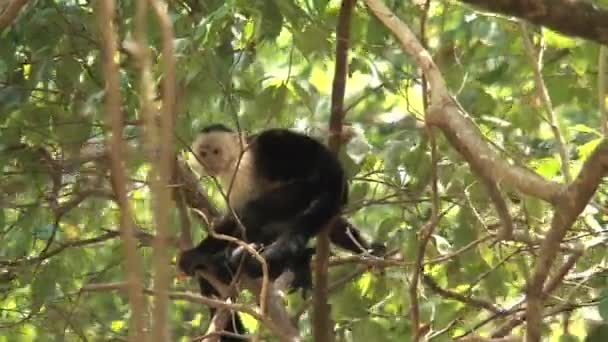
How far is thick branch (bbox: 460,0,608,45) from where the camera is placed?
1103 mm

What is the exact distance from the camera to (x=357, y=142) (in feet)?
7.43

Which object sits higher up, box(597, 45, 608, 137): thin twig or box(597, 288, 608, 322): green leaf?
box(597, 45, 608, 137): thin twig

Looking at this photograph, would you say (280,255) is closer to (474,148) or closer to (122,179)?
(474,148)

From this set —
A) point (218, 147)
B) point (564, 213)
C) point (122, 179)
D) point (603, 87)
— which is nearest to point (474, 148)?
point (564, 213)

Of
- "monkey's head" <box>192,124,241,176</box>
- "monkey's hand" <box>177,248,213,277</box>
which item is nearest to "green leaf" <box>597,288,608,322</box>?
"monkey's hand" <box>177,248,213,277</box>

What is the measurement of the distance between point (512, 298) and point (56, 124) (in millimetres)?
1182

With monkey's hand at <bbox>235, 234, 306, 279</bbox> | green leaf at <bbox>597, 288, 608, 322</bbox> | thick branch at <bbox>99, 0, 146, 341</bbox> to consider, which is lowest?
green leaf at <bbox>597, 288, 608, 322</bbox>

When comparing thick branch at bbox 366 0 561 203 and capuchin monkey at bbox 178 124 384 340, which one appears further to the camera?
capuchin monkey at bbox 178 124 384 340

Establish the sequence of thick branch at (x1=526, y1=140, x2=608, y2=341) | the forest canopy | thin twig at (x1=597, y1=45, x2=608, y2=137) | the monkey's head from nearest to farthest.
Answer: thick branch at (x1=526, y1=140, x2=608, y2=341)
thin twig at (x1=597, y1=45, x2=608, y2=137)
the forest canopy
the monkey's head

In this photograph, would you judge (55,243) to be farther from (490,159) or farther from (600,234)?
(490,159)

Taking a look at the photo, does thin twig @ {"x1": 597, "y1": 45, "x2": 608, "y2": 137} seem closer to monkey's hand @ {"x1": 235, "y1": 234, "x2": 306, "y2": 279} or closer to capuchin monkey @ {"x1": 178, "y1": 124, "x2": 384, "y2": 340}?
capuchin monkey @ {"x1": 178, "y1": 124, "x2": 384, "y2": 340}

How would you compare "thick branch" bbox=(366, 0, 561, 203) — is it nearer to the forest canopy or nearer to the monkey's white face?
the forest canopy

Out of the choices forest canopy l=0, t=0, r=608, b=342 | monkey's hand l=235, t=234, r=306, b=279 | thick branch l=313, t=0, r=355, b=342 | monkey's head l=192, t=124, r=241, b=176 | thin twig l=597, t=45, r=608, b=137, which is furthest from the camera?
monkey's head l=192, t=124, r=241, b=176

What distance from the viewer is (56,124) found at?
1943 millimetres
